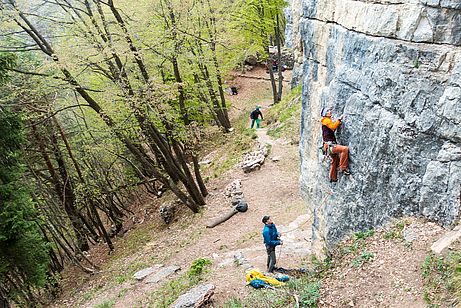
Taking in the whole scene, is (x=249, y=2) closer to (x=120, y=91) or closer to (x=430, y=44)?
(x=120, y=91)

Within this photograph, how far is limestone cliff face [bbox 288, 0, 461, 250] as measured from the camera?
5660 mm

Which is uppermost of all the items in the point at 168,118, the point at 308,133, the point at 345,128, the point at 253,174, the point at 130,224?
the point at 345,128

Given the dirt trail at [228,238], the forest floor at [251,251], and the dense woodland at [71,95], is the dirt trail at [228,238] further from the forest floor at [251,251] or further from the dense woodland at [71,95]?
the dense woodland at [71,95]

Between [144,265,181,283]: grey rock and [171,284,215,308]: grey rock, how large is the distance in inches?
108

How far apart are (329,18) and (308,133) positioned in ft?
12.1

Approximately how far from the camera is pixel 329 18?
9.48m

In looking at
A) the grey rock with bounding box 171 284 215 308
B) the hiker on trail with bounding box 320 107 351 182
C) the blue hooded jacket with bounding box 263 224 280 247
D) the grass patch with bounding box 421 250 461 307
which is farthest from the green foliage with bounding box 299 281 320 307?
the hiker on trail with bounding box 320 107 351 182

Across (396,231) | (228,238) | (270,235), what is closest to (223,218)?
(228,238)

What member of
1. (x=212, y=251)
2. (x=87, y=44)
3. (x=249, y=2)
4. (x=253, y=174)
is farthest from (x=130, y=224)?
(x=249, y=2)

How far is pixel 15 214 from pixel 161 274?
14.5ft

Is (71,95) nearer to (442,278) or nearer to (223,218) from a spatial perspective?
(223,218)

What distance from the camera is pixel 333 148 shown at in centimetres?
786

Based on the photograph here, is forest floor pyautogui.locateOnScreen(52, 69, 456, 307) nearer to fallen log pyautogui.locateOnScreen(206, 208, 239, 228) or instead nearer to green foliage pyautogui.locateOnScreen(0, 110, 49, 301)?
fallen log pyautogui.locateOnScreen(206, 208, 239, 228)

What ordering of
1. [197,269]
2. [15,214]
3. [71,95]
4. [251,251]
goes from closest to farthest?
1. [197,269]
2. [15,214]
3. [251,251]
4. [71,95]
